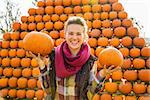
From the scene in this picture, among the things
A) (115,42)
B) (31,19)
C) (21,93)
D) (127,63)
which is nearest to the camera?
(127,63)

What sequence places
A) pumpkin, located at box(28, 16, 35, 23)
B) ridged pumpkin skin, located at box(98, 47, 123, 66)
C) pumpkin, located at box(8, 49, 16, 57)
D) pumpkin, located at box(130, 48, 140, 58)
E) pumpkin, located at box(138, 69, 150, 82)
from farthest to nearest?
pumpkin, located at box(28, 16, 35, 23) → pumpkin, located at box(8, 49, 16, 57) → pumpkin, located at box(130, 48, 140, 58) → pumpkin, located at box(138, 69, 150, 82) → ridged pumpkin skin, located at box(98, 47, 123, 66)

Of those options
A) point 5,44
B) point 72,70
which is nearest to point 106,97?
point 5,44

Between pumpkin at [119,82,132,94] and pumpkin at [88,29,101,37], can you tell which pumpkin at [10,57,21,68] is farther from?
pumpkin at [119,82,132,94]

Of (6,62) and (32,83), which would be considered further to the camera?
(6,62)

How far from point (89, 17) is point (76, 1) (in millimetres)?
295

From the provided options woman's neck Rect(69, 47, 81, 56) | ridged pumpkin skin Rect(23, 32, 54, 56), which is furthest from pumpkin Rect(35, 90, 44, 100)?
woman's neck Rect(69, 47, 81, 56)

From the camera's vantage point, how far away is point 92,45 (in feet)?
11.8

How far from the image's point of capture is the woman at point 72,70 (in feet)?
5.09

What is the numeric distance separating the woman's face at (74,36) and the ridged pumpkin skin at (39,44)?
136mm

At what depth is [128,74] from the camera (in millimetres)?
3395

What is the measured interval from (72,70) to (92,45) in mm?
2076

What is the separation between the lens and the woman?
155 cm

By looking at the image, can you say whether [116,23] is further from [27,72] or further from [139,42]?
[27,72]

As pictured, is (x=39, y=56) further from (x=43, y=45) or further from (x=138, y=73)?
(x=138, y=73)
